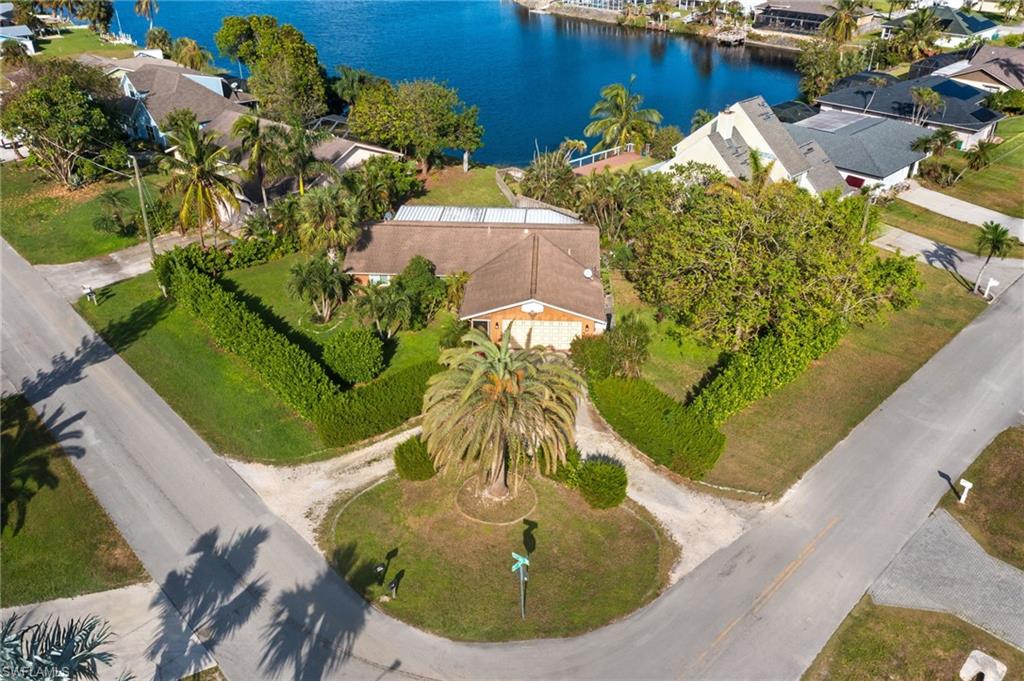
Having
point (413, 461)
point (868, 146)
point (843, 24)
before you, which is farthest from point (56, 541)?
point (843, 24)

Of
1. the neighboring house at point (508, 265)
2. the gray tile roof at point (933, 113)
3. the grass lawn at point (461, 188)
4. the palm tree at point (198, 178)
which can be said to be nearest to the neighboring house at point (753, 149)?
the neighboring house at point (508, 265)

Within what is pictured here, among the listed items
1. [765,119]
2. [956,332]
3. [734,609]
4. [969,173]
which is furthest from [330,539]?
[969,173]

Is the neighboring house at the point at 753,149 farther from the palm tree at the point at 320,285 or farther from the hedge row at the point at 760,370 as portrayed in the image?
the palm tree at the point at 320,285

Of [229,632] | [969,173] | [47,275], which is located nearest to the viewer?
[229,632]

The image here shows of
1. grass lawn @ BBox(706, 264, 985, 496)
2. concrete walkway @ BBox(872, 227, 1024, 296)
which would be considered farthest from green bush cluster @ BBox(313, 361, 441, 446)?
concrete walkway @ BBox(872, 227, 1024, 296)

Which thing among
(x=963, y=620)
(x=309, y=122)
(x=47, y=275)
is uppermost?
(x=309, y=122)

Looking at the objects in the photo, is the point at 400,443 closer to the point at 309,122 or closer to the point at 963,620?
the point at 963,620

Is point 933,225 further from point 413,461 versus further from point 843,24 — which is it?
point 843,24

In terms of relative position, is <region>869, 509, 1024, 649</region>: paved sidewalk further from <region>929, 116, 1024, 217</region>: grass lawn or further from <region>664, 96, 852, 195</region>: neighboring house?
<region>929, 116, 1024, 217</region>: grass lawn
